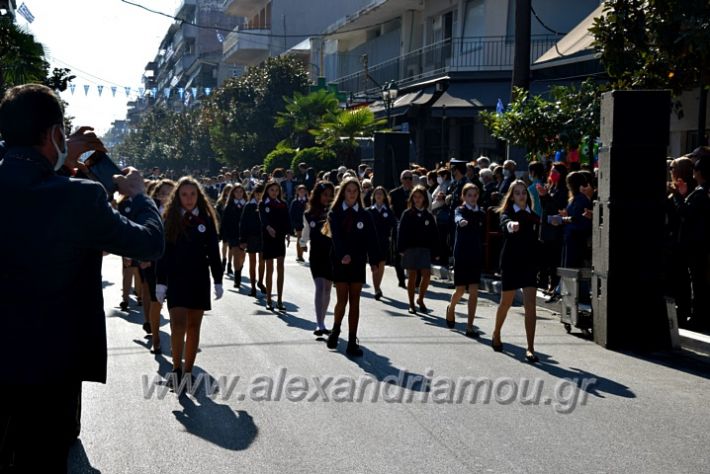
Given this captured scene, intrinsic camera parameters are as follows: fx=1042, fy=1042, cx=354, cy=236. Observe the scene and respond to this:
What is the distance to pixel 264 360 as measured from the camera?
10125 mm

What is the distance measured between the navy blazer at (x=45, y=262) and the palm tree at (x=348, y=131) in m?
29.2

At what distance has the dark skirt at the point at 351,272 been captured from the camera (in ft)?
36.1

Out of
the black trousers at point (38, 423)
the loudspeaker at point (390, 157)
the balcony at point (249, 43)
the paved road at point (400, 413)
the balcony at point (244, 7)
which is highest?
the balcony at point (244, 7)

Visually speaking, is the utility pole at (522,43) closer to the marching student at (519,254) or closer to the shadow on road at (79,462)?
the marching student at (519,254)

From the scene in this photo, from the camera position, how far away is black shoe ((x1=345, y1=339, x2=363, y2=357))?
1055 centimetres

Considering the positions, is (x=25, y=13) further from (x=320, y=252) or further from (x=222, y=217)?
(x=320, y=252)

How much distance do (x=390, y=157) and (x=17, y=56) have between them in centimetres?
872

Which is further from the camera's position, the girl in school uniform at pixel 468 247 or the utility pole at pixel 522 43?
the utility pole at pixel 522 43

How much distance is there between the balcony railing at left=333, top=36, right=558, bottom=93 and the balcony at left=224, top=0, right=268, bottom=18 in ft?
120

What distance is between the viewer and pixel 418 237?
48.2ft

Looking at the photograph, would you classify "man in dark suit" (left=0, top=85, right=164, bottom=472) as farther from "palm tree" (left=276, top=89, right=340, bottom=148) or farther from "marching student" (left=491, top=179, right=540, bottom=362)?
"palm tree" (left=276, top=89, right=340, bottom=148)

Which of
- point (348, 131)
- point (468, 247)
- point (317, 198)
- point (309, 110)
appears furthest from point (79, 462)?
point (309, 110)

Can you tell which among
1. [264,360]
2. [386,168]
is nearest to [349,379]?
[264,360]

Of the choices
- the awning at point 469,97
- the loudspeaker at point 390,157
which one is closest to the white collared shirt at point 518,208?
the loudspeaker at point 390,157
